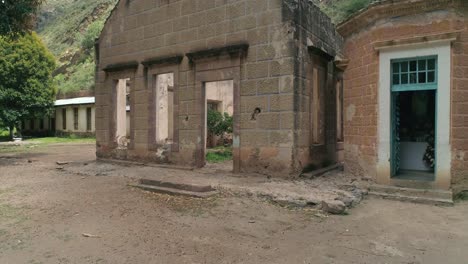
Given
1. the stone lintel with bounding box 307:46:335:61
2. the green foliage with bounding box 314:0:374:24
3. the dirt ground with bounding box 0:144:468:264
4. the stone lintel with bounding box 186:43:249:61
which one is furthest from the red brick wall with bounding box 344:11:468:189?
the green foliage with bounding box 314:0:374:24

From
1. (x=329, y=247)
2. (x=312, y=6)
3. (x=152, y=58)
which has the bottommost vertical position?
(x=329, y=247)

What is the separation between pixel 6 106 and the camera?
25641 mm

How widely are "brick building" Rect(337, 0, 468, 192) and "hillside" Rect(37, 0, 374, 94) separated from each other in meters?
18.7

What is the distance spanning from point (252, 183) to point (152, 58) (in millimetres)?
5591

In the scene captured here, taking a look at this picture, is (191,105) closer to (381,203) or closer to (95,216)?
(95,216)

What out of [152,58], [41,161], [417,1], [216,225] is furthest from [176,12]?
[41,161]

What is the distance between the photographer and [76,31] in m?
51.2

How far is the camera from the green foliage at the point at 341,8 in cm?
2520

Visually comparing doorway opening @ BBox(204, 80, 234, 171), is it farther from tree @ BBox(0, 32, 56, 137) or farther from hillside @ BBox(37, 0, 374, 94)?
tree @ BBox(0, 32, 56, 137)

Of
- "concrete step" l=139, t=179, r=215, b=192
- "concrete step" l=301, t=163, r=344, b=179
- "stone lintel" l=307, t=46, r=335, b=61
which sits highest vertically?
"stone lintel" l=307, t=46, r=335, b=61

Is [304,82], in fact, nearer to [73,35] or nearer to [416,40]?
[416,40]

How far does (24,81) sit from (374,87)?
26185mm

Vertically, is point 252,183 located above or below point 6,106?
below

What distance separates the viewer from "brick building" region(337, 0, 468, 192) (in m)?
7.21
